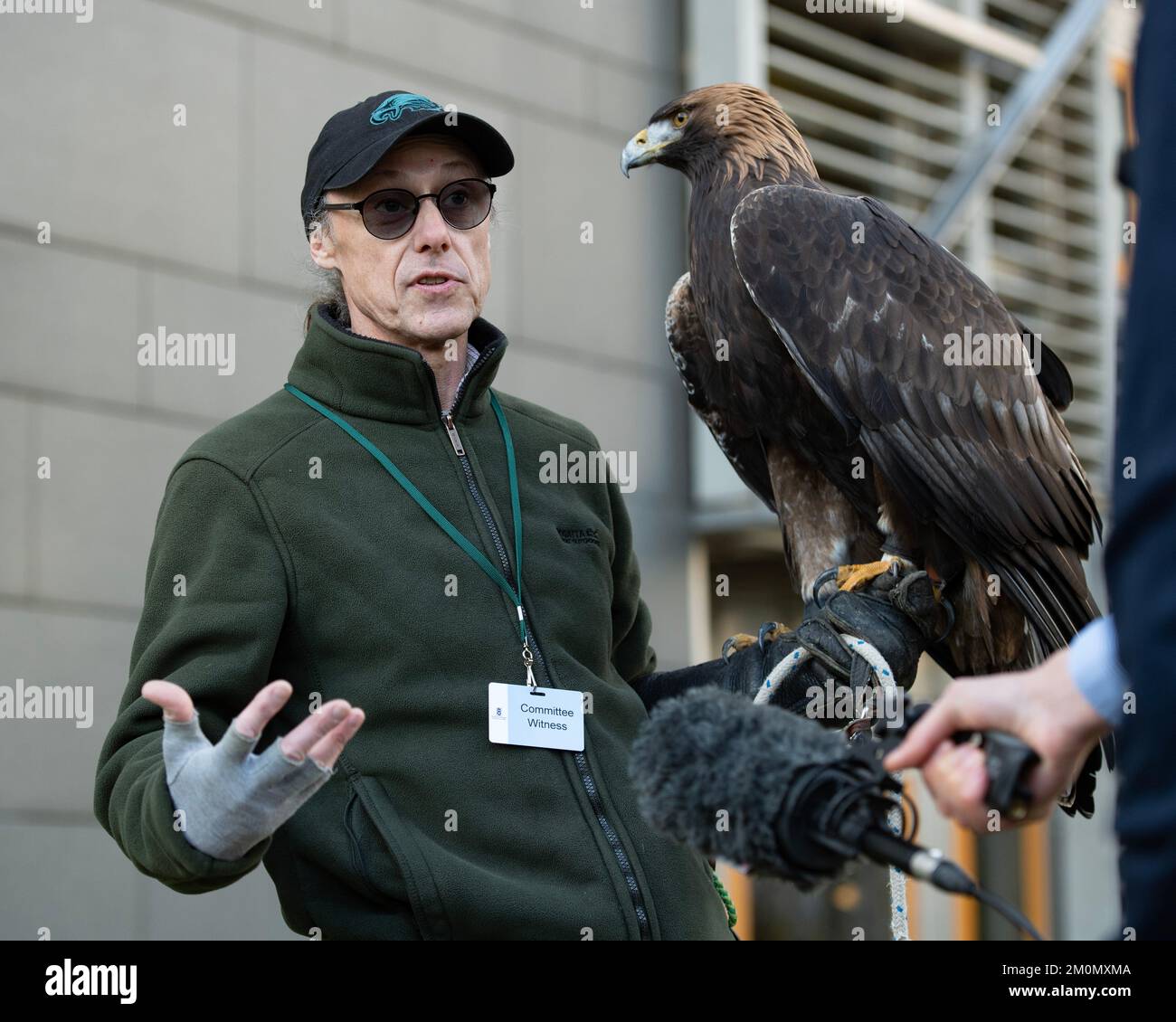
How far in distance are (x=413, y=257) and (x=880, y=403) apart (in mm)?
1125

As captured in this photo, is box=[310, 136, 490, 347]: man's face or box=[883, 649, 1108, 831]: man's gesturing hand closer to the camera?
box=[883, 649, 1108, 831]: man's gesturing hand

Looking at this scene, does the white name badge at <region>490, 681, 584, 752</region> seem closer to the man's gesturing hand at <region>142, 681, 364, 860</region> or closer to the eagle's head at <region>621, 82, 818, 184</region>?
the man's gesturing hand at <region>142, 681, 364, 860</region>

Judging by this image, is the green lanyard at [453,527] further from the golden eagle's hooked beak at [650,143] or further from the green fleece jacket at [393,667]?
the golden eagle's hooked beak at [650,143]

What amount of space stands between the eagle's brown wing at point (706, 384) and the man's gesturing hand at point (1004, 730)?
2232mm

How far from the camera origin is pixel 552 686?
2518 millimetres

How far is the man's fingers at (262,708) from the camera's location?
176cm

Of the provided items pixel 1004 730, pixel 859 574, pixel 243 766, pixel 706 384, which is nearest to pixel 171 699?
pixel 243 766

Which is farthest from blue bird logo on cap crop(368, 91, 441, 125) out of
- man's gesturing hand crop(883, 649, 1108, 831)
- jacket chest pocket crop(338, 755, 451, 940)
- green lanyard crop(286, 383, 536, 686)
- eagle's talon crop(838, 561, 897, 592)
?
man's gesturing hand crop(883, 649, 1108, 831)

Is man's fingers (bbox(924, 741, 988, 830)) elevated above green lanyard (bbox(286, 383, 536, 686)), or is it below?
below

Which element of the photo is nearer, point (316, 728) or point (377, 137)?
point (316, 728)

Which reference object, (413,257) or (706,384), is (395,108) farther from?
(706,384)

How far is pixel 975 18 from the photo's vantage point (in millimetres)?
8461

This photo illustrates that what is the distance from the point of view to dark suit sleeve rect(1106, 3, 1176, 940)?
1.07m

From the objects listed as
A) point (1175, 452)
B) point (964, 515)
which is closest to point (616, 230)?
point (964, 515)
